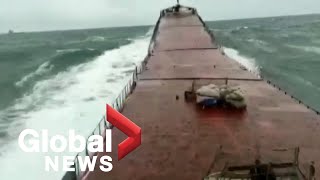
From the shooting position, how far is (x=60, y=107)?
24688 mm

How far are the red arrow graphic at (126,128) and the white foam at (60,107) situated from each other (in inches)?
143

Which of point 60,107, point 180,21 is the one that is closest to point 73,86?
point 60,107

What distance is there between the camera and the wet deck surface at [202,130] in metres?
10.1

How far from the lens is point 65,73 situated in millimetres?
38906

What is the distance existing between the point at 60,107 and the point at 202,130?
45.9 feet

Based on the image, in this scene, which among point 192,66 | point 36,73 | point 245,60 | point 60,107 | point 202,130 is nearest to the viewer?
point 202,130

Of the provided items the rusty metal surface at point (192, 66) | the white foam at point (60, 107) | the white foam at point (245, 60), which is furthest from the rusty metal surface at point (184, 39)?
the white foam at point (245, 60)

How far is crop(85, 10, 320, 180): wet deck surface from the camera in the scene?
10.1 m

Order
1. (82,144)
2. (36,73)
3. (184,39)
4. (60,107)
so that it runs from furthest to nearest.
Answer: (36,73), (184,39), (60,107), (82,144)

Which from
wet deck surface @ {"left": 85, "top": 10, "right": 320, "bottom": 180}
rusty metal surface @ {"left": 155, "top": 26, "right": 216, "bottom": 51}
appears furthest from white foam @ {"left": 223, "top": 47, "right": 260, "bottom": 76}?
wet deck surface @ {"left": 85, "top": 10, "right": 320, "bottom": 180}

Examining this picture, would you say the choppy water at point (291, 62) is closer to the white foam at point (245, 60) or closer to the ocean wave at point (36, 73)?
the white foam at point (245, 60)

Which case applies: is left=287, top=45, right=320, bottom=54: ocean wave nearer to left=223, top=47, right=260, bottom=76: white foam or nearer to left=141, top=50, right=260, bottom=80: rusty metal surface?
left=223, top=47, right=260, bottom=76: white foam

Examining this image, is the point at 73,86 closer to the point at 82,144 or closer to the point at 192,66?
the point at 192,66

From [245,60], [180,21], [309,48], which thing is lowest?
[245,60]
